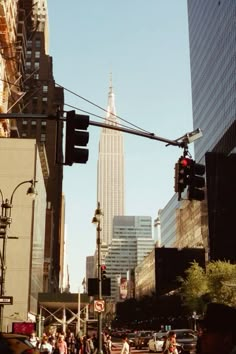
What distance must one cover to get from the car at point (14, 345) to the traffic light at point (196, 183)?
492 cm

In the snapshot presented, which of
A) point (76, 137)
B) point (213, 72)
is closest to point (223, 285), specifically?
point (76, 137)

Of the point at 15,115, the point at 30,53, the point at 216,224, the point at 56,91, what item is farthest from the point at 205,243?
the point at 15,115

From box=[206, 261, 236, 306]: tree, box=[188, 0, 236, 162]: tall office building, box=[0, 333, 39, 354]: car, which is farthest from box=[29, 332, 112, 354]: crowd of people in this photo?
box=[188, 0, 236, 162]: tall office building

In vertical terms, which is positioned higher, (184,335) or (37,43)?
(37,43)

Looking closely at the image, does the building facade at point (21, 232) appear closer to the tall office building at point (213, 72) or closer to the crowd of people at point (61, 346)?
the crowd of people at point (61, 346)

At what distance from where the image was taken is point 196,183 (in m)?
13.1

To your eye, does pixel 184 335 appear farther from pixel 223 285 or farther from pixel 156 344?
pixel 223 285

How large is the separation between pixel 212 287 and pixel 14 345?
218 ft

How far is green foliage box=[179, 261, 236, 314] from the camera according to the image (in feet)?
232

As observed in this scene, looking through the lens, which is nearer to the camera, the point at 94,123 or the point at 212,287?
the point at 94,123

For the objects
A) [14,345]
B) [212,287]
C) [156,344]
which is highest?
[212,287]

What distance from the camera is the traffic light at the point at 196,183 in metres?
12.9

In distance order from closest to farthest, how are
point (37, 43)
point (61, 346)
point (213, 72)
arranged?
point (61, 346) → point (213, 72) → point (37, 43)

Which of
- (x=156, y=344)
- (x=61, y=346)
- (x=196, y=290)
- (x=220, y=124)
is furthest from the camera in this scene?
(x=220, y=124)
